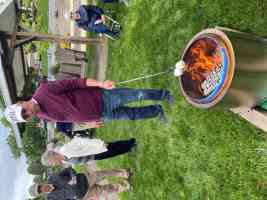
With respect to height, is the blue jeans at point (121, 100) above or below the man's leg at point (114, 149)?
above

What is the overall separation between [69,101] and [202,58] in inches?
76.6

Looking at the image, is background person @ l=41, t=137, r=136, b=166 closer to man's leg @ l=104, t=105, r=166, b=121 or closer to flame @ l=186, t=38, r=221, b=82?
man's leg @ l=104, t=105, r=166, b=121

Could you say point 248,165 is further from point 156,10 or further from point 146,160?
point 156,10

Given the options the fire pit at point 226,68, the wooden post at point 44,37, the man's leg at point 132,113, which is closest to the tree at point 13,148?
the wooden post at point 44,37

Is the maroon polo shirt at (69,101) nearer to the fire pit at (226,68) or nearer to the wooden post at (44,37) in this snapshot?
the fire pit at (226,68)

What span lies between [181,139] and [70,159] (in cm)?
216

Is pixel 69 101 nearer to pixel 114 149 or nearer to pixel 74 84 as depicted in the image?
pixel 74 84

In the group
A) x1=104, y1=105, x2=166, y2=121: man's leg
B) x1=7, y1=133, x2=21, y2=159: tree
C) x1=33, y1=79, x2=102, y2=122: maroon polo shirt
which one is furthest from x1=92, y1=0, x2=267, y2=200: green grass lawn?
x1=7, y1=133, x2=21, y2=159: tree

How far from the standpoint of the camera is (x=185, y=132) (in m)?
5.83

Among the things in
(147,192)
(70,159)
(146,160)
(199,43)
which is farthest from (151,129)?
(199,43)

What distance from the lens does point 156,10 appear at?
24.8ft

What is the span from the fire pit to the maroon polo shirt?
1550 mm

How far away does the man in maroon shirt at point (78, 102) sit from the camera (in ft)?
15.7

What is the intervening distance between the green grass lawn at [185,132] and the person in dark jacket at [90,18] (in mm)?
677
